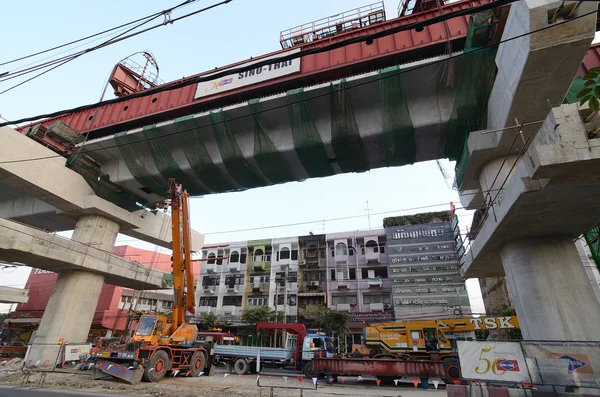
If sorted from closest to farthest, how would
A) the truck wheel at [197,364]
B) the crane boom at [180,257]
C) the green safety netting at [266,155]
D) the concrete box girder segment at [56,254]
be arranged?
the green safety netting at [266,155] < the concrete box girder segment at [56,254] < the truck wheel at [197,364] < the crane boom at [180,257]

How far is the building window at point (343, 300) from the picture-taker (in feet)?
118

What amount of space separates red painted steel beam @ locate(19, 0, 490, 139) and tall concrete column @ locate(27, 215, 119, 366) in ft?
17.7

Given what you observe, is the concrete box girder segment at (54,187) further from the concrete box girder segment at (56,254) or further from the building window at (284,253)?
the building window at (284,253)

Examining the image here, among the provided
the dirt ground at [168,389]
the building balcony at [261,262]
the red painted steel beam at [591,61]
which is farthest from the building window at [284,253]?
the red painted steel beam at [591,61]

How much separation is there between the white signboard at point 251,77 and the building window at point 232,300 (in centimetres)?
3088

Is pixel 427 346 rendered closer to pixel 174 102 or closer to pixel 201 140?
pixel 201 140

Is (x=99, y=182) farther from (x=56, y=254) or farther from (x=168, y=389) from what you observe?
(x=168, y=389)

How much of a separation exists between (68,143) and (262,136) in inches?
427

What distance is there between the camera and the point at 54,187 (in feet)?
49.3

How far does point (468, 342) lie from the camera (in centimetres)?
712

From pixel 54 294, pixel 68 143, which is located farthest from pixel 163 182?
pixel 54 294

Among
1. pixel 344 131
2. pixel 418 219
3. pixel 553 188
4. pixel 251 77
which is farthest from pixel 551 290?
pixel 418 219

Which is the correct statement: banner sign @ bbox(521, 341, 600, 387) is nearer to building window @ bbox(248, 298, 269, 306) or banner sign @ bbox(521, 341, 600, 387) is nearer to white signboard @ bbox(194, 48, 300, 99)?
white signboard @ bbox(194, 48, 300, 99)

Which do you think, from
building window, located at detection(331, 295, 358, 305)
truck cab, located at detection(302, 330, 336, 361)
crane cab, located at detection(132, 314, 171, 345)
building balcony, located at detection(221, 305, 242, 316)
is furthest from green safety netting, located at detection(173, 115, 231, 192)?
building balcony, located at detection(221, 305, 242, 316)
